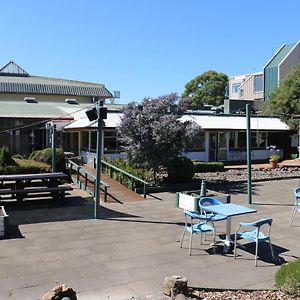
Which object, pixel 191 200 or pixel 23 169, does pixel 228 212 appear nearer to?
pixel 191 200

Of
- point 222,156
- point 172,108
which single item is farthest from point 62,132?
point 172,108

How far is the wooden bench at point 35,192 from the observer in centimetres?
1239

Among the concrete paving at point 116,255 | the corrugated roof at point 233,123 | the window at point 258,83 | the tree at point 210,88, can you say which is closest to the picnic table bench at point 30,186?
the concrete paving at point 116,255

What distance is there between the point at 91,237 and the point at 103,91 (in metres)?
38.1

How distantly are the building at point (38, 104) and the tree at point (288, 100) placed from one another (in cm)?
1410

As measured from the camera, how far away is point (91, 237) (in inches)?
353

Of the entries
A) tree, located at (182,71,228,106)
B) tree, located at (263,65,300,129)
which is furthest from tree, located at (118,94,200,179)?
tree, located at (182,71,228,106)

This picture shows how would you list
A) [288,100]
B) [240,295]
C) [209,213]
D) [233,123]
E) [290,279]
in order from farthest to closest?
[288,100] < [233,123] < [209,213] < [240,295] < [290,279]

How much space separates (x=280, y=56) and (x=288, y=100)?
83.4ft

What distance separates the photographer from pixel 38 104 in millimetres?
32250

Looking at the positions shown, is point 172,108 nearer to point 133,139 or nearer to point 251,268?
point 133,139

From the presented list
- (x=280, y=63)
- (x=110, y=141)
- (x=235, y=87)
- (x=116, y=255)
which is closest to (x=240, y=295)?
(x=116, y=255)

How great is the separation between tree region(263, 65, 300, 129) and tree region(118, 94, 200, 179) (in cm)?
1474

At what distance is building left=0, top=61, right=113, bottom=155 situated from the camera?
1005 inches
